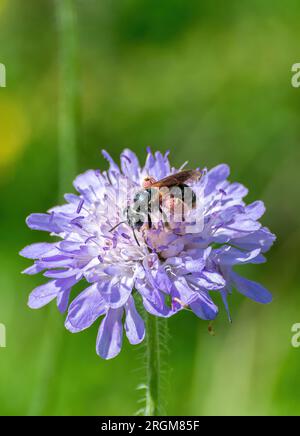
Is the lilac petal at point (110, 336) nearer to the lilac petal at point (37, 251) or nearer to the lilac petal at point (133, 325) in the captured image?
the lilac petal at point (133, 325)

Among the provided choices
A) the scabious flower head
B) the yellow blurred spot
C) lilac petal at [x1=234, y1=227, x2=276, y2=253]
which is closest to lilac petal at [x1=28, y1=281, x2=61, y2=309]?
the scabious flower head

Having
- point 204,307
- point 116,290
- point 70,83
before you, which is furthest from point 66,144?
point 204,307

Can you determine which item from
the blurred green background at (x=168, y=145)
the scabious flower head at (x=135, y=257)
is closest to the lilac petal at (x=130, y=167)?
the scabious flower head at (x=135, y=257)

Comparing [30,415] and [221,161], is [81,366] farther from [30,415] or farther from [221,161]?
[221,161]

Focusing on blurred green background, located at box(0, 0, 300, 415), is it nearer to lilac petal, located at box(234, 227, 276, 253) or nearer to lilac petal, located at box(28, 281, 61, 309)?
lilac petal, located at box(28, 281, 61, 309)

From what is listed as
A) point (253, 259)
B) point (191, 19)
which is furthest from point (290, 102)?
point (253, 259)

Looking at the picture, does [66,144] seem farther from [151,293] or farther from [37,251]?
[151,293]

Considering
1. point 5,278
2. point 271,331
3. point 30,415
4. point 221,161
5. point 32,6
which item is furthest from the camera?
point 32,6
